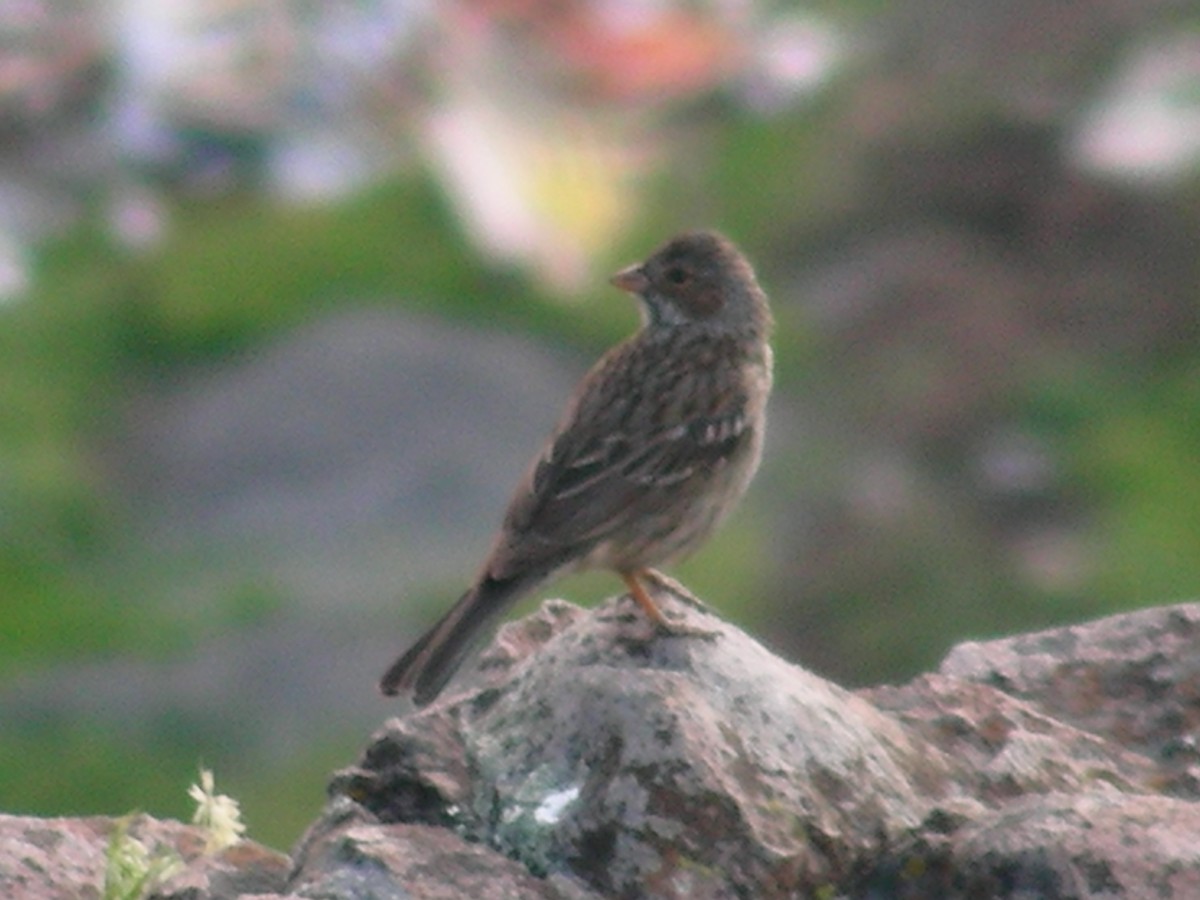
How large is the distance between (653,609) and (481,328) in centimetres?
706

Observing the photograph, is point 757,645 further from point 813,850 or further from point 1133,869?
point 1133,869

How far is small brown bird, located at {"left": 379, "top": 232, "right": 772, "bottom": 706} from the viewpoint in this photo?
5855 mm

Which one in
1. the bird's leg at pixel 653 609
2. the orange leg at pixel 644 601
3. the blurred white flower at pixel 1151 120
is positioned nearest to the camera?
the bird's leg at pixel 653 609

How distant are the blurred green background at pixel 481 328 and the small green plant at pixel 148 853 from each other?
4433mm

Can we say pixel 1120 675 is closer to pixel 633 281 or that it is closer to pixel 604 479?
pixel 604 479

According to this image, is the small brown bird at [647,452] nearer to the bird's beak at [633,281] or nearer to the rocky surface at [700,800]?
the bird's beak at [633,281]

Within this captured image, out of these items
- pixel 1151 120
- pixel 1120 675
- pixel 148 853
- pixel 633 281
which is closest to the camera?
pixel 148 853

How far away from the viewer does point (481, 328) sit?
40.2ft

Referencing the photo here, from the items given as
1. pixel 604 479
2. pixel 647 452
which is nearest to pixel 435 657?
pixel 604 479

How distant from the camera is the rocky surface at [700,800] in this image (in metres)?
4.35

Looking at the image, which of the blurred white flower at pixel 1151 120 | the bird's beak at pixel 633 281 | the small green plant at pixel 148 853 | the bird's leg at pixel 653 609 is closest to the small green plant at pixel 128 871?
the small green plant at pixel 148 853

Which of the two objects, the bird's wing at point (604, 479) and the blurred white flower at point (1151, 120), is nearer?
the bird's wing at point (604, 479)

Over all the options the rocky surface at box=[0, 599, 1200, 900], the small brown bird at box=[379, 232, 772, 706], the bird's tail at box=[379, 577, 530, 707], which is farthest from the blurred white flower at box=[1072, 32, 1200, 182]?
the rocky surface at box=[0, 599, 1200, 900]

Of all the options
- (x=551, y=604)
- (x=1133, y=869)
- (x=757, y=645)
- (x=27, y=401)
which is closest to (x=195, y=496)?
(x=27, y=401)
